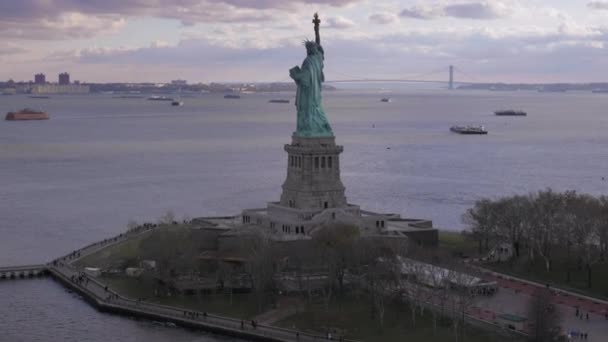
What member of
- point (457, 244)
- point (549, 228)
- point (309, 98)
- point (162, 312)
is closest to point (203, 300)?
point (162, 312)

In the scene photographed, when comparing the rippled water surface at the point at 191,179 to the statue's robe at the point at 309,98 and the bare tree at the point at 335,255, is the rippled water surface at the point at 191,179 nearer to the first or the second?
the bare tree at the point at 335,255

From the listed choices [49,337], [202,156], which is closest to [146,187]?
[202,156]

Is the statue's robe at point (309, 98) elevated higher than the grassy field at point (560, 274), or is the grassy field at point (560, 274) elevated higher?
the statue's robe at point (309, 98)

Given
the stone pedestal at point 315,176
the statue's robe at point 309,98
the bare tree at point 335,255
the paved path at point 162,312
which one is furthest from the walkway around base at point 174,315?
the statue's robe at point 309,98

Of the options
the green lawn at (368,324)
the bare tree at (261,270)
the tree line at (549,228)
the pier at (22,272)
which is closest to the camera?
the green lawn at (368,324)

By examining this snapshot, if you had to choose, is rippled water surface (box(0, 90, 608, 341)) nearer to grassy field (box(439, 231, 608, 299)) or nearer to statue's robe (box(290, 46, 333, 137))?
statue's robe (box(290, 46, 333, 137))

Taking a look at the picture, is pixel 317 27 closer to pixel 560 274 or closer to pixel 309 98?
pixel 309 98
